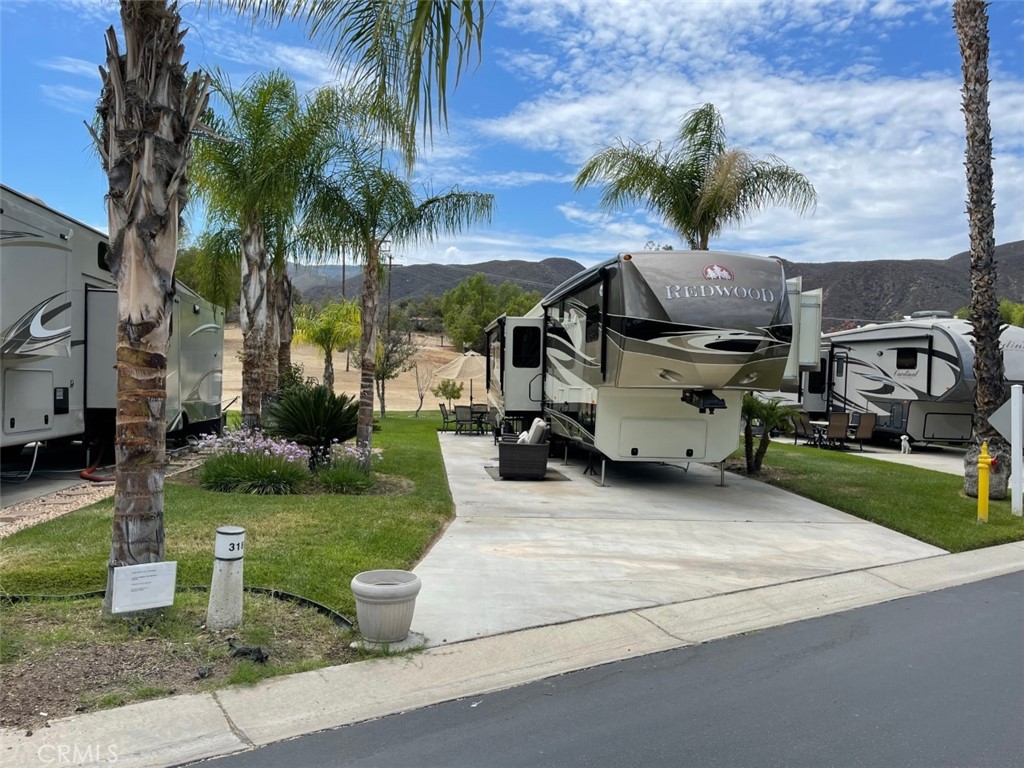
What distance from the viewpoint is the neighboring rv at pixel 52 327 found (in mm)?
8547

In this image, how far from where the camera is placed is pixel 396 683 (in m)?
4.34

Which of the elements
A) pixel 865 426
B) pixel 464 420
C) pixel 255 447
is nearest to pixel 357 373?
pixel 464 420

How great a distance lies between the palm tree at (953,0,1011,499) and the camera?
36.4ft

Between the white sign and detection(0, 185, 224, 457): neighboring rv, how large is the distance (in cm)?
508

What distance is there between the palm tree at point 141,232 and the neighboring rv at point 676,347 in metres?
6.39

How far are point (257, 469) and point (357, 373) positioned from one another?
46.7m

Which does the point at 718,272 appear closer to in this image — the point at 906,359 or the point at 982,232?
the point at 982,232

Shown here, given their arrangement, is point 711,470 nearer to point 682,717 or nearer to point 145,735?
point 682,717

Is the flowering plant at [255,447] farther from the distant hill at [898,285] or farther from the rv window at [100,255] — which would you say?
the distant hill at [898,285]

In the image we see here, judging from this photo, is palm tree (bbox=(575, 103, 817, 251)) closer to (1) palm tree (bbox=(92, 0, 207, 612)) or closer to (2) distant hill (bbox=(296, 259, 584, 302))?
(1) palm tree (bbox=(92, 0, 207, 612))

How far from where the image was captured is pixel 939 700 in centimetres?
437

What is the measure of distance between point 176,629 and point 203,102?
3348mm

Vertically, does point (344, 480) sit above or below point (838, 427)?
below

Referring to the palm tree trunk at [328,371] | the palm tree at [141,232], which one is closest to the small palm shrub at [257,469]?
the palm tree at [141,232]
